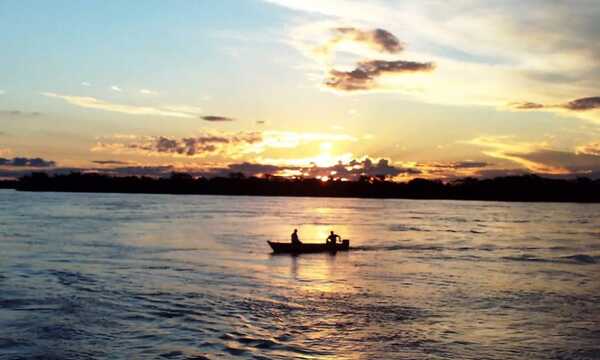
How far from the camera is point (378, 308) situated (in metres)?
28.0

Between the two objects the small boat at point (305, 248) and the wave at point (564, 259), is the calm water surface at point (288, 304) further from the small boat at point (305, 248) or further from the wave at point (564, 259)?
the small boat at point (305, 248)

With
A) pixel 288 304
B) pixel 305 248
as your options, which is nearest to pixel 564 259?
pixel 305 248

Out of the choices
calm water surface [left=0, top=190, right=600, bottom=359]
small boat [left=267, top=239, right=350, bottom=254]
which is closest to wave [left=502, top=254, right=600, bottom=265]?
calm water surface [left=0, top=190, right=600, bottom=359]

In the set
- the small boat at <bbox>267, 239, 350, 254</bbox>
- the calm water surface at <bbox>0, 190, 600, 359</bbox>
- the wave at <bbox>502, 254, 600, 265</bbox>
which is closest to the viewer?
the calm water surface at <bbox>0, 190, 600, 359</bbox>

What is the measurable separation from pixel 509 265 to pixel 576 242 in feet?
97.8

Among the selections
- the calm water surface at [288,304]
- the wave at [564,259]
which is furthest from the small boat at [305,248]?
the wave at [564,259]

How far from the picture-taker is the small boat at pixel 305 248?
51263mm

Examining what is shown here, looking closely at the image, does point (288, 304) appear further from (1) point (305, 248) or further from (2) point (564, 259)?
(2) point (564, 259)

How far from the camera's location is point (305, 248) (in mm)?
52500

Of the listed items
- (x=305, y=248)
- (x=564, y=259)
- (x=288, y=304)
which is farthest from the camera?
(x=564, y=259)

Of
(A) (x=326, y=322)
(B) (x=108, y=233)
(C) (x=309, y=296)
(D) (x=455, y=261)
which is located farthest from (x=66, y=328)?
(B) (x=108, y=233)

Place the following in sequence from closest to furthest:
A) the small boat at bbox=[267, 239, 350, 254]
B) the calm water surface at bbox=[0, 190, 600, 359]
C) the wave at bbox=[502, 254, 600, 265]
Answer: the calm water surface at bbox=[0, 190, 600, 359] → the small boat at bbox=[267, 239, 350, 254] → the wave at bbox=[502, 254, 600, 265]

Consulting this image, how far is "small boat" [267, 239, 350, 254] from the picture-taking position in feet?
168

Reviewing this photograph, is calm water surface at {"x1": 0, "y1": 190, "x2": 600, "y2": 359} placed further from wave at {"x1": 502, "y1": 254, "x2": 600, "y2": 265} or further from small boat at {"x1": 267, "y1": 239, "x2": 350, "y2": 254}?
small boat at {"x1": 267, "y1": 239, "x2": 350, "y2": 254}
